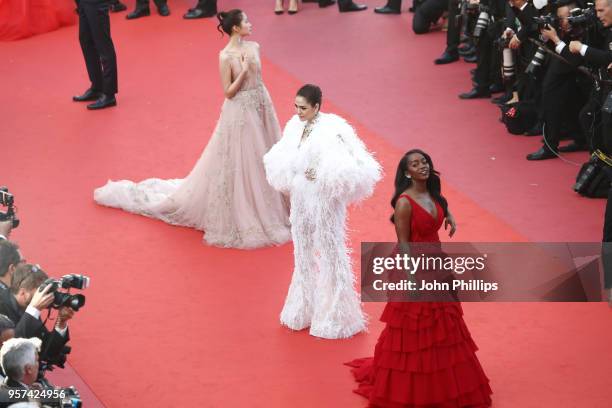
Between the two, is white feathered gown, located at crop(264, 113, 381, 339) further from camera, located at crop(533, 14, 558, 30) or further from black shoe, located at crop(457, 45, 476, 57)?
black shoe, located at crop(457, 45, 476, 57)

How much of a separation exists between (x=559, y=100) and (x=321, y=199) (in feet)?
12.9

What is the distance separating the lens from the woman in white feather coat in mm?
7664

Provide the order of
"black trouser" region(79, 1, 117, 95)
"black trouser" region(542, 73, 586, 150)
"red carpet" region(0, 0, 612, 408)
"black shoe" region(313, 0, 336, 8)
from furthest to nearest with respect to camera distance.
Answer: "black shoe" region(313, 0, 336, 8) < "black trouser" region(79, 1, 117, 95) < "black trouser" region(542, 73, 586, 150) < "red carpet" region(0, 0, 612, 408)

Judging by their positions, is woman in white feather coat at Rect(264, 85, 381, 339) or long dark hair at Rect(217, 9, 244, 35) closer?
woman in white feather coat at Rect(264, 85, 381, 339)

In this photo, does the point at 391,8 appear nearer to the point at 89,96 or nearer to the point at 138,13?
the point at 138,13

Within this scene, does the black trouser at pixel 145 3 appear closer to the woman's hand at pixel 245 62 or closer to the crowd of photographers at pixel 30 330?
the woman's hand at pixel 245 62

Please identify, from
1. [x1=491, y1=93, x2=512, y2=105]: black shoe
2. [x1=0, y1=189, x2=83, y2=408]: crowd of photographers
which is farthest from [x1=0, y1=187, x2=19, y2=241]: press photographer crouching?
[x1=491, y1=93, x2=512, y2=105]: black shoe

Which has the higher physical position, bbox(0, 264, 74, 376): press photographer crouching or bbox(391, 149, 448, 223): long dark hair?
bbox(391, 149, 448, 223): long dark hair

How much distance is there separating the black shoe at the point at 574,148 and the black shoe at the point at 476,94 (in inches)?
72.8

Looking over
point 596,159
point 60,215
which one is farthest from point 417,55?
point 60,215

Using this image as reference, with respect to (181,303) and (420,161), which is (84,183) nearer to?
(181,303)

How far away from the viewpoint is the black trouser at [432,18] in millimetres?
13682

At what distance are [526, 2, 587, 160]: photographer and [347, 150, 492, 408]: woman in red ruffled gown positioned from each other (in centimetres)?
407

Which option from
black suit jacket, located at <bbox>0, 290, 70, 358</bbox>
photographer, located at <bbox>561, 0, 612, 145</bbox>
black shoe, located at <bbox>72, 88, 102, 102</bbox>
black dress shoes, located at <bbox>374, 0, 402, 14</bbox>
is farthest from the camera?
black dress shoes, located at <bbox>374, 0, 402, 14</bbox>
